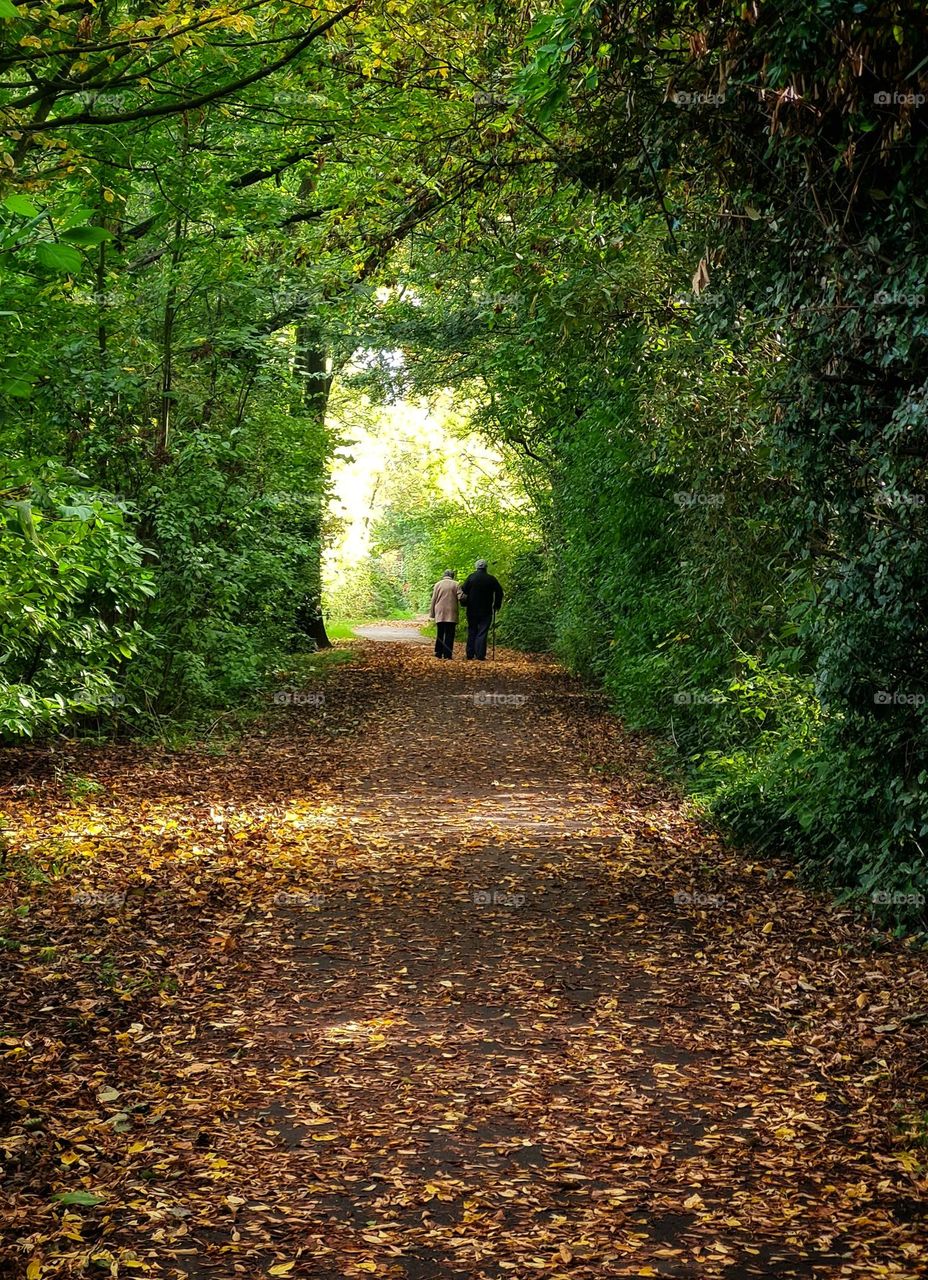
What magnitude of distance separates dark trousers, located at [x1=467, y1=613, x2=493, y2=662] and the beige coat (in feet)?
1.62

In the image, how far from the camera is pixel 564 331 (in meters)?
12.1

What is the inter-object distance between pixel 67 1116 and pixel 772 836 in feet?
19.6

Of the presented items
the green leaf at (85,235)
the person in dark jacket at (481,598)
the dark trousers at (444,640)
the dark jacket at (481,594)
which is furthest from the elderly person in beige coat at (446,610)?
the green leaf at (85,235)

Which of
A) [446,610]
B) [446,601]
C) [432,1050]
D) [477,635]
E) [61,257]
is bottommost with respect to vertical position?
[432,1050]

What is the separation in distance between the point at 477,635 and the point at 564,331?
14.6 metres

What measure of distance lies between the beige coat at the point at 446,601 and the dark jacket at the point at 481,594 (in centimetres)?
59

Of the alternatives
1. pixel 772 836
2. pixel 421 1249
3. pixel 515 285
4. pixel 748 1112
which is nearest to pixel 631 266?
pixel 515 285

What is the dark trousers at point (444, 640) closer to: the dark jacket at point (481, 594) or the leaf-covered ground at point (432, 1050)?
the dark jacket at point (481, 594)

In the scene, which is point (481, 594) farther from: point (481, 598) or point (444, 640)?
point (444, 640)

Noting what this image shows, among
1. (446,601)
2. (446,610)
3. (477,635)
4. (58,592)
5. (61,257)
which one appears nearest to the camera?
(61,257)

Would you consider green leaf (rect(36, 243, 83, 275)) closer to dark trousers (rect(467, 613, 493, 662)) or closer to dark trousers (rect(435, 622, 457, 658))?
dark trousers (rect(467, 613, 493, 662))

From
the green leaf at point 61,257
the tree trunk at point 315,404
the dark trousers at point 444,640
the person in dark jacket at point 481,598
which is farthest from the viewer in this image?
Answer: the dark trousers at point 444,640

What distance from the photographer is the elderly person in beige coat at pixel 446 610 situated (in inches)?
1043

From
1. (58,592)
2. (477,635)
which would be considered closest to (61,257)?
(58,592)
